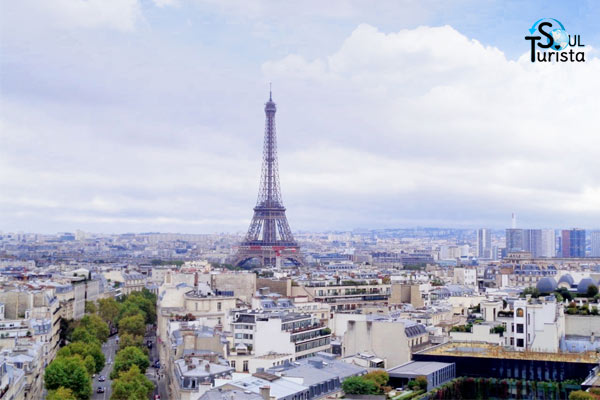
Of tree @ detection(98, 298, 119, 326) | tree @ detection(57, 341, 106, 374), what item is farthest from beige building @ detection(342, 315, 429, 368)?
tree @ detection(98, 298, 119, 326)

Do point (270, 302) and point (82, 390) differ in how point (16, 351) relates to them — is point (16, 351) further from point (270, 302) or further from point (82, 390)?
point (270, 302)

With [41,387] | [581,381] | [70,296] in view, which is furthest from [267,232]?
[581,381]

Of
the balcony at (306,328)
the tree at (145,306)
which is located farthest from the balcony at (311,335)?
the tree at (145,306)

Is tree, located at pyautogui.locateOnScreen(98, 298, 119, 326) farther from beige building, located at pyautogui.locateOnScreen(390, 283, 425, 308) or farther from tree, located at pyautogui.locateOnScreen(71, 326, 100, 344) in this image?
beige building, located at pyautogui.locateOnScreen(390, 283, 425, 308)

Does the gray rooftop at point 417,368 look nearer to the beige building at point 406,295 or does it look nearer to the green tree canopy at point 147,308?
the beige building at point 406,295

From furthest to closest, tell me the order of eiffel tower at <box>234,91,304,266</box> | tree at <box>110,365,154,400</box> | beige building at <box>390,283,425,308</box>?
eiffel tower at <box>234,91,304,266</box>
beige building at <box>390,283,425,308</box>
tree at <box>110,365,154,400</box>

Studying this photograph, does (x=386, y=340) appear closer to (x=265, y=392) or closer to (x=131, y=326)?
(x=265, y=392)

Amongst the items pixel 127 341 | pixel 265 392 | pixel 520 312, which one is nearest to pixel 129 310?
pixel 127 341
